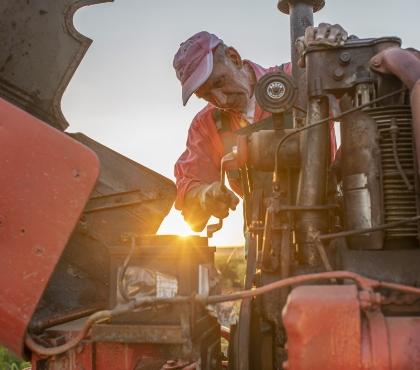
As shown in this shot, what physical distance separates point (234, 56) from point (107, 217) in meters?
2.00

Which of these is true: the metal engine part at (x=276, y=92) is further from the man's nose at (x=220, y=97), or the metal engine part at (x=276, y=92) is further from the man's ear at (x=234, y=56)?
the man's ear at (x=234, y=56)

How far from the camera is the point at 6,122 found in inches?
69.6

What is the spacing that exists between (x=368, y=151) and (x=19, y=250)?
1.42 metres

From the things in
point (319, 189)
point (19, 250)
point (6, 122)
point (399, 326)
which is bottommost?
point (399, 326)

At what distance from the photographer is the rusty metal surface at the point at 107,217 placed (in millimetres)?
2797

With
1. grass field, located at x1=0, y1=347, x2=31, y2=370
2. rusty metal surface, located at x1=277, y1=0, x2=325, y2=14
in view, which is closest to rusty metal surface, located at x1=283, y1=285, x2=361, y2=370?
rusty metal surface, located at x1=277, y1=0, x2=325, y2=14

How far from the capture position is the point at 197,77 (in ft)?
11.6

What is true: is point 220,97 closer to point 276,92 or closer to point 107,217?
point 107,217

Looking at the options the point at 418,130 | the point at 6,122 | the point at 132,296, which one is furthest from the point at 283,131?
the point at 6,122

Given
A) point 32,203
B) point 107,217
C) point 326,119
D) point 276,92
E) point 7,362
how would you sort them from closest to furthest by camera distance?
point 32,203
point 326,119
point 276,92
point 107,217
point 7,362

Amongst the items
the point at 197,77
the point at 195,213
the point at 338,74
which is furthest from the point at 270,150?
the point at 197,77

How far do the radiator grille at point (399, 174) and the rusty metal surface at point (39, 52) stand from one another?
5.68 ft

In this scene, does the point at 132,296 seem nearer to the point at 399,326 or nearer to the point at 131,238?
the point at 131,238

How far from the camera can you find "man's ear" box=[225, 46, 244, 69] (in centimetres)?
405
